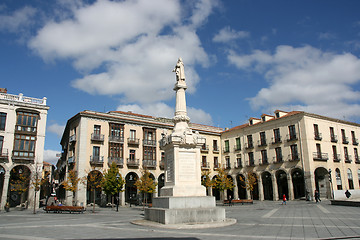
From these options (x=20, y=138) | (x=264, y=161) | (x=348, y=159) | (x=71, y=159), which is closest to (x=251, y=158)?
(x=264, y=161)

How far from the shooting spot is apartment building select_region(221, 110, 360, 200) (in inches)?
1550

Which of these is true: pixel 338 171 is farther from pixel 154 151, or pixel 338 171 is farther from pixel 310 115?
pixel 154 151

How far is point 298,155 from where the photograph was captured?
Answer: 39562 mm

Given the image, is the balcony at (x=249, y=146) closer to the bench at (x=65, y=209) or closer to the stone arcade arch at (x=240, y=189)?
the stone arcade arch at (x=240, y=189)

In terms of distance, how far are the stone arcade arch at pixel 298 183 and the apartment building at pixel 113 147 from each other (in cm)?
1904

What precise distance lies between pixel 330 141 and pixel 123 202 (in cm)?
2990

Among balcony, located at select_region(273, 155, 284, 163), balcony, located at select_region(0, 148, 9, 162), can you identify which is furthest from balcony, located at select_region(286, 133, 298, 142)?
balcony, located at select_region(0, 148, 9, 162)

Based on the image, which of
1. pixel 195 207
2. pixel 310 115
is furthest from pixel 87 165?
pixel 310 115

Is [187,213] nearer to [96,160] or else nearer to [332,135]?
[96,160]

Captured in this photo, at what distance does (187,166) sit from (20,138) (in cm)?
2781

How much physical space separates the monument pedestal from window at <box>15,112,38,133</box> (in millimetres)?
26988

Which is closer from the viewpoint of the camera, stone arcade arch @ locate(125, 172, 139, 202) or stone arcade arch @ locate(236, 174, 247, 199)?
stone arcade arch @ locate(125, 172, 139, 202)

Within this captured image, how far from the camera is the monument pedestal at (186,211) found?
504 inches

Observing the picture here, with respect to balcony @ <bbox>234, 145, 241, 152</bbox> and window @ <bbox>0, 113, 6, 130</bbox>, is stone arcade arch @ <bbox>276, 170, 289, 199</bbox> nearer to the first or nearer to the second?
balcony @ <bbox>234, 145, 241, 152</bbox>
